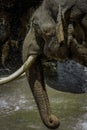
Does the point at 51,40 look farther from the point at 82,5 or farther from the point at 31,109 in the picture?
the point at 31,109

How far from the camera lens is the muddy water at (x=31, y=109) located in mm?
5102

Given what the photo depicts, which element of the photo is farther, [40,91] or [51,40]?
[40,91]

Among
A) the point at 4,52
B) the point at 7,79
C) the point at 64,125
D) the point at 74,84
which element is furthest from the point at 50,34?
the point at 4,52

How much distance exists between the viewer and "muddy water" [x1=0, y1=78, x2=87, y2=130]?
510 centimetres

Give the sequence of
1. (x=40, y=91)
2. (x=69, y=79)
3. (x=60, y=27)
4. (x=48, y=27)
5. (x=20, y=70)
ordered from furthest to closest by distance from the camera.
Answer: (x=69, y=79) → (x=40, y=91) → (x=20, y=70) → (x=48, y=27) → (x=60, y=27)

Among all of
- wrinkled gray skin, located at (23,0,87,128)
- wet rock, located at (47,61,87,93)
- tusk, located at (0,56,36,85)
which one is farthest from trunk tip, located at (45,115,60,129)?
wet rock, located at (47,61,87,93)

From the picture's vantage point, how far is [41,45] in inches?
142

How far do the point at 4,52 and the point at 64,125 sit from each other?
5097 mm

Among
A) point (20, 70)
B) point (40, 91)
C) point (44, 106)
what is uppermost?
point (20, 70)

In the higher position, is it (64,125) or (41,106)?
(41,106)

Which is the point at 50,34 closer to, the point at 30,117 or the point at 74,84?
the point at 30,117

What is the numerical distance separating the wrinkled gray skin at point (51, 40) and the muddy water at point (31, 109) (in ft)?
4.21

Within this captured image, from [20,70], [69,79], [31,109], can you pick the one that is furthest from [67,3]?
[69,79]

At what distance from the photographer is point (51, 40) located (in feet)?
11.3
